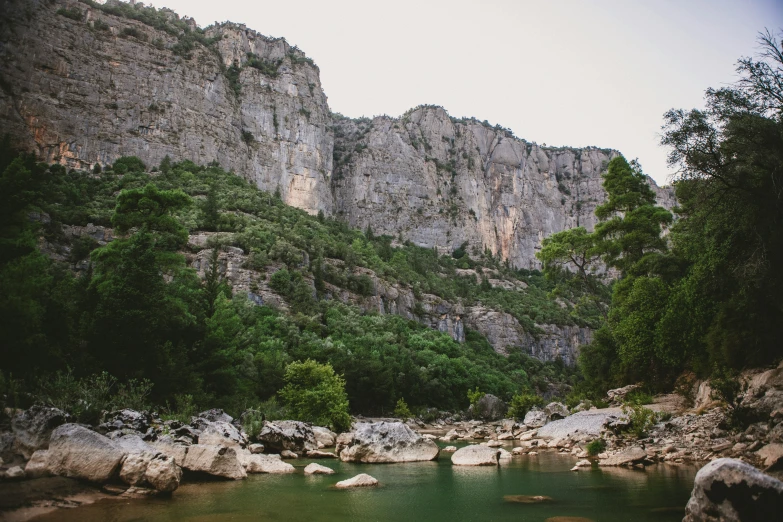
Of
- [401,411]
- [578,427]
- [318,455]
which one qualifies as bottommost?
[401,411]

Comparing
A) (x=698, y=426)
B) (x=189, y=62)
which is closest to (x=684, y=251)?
(x=698, y=426)

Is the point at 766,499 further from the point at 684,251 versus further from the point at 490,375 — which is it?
the point at 490,375

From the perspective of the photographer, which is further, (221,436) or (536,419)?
(536,419)

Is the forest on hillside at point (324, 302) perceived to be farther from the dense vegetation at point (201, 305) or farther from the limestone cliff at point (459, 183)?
the limestone cliff at point (459, 183)

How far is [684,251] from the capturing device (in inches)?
1005

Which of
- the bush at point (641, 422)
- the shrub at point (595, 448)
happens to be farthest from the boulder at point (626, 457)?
the bush at point (641, 422)

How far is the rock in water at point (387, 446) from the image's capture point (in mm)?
18250

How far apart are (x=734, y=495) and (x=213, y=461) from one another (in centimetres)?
1091

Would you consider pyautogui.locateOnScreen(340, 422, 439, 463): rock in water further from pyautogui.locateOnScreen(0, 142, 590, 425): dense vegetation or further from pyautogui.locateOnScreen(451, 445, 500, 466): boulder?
pyautogui.locateOnScreen(0, 142, 590, 425): dense vegetation

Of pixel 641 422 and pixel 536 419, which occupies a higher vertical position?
pixel 641 422

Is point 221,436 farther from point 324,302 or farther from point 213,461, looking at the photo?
point 324,302

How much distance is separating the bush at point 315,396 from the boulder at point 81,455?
1792cm

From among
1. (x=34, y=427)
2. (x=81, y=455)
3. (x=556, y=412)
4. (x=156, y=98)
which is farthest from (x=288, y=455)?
(x=156, y=98)

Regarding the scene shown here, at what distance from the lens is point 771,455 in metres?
10.6
